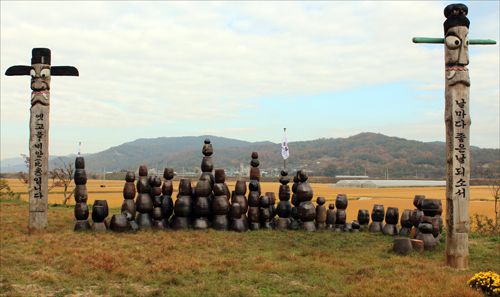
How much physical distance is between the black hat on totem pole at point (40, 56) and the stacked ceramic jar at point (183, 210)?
6174 millimetres

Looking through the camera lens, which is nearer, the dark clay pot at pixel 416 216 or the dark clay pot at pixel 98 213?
the dark clay pot at pixel 416 216

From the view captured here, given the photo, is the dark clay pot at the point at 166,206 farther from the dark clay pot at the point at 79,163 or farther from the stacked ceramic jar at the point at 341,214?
the stacked ceramic jar at the point at 341,214

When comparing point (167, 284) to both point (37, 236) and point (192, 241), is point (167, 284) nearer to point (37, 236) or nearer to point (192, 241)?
point (192, 241)

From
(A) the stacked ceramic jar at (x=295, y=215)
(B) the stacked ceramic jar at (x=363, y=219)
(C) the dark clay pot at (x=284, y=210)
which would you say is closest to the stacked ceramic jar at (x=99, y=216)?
(C) the dark clay pot at (x=284, y=210)

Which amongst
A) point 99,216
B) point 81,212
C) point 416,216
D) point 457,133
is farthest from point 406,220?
point 81,212

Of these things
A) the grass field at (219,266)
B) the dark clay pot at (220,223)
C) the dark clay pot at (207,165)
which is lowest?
the grass field at (219,266)

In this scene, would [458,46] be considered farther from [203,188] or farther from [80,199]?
[80,199]

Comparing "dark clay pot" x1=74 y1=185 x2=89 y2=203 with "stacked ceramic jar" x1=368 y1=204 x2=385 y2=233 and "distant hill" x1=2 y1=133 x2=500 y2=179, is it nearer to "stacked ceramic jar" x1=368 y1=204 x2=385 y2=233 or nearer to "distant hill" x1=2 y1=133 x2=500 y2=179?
"stacked ceramic jar" x1=368 y1=204 x2=385 y2=233

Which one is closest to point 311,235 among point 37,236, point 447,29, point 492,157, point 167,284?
point 167,284

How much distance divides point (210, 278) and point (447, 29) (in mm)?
7645

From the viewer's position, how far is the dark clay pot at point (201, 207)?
43.7 feet

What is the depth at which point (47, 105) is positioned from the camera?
1198 cm

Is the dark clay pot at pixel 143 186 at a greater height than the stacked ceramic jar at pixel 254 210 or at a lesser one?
greater

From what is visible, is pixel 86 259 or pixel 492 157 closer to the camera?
pixel 86 259
